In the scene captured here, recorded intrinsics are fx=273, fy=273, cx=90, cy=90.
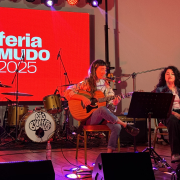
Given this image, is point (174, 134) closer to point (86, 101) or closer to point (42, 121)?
point (86, 101)

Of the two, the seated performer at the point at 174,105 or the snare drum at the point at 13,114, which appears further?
the snare drum at the point at 13,114

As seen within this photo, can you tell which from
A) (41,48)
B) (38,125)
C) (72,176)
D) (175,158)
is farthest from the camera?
(41,48)

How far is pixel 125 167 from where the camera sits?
1910 millimetres

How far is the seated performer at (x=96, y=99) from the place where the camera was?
3205mm

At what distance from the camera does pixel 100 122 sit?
3400 mm

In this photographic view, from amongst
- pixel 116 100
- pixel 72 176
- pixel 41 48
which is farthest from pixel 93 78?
pixel 41 48

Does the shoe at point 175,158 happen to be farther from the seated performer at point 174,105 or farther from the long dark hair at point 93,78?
the long dark hair at point 93,78

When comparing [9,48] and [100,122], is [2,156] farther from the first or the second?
[9,48]

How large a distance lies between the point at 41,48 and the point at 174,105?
3.73 m

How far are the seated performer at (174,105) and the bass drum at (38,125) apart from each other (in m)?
2.27

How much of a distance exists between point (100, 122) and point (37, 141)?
2.14 meters

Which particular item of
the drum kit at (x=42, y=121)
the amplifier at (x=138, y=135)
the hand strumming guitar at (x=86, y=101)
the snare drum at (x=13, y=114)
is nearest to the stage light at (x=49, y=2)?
the drum kit at (x=42, y=121)

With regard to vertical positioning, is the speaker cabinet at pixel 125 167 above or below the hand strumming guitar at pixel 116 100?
below

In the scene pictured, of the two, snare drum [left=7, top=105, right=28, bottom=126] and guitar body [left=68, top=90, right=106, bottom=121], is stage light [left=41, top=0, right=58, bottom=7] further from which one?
guitar body [left=68, top=90, right=106, bottom=121]
